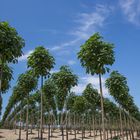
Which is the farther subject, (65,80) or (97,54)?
(65,80)

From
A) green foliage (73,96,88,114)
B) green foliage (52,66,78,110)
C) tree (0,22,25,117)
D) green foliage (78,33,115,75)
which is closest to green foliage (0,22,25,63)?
tree (0,22,25,117)

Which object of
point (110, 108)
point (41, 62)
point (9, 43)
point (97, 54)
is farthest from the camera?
point (110, 108)

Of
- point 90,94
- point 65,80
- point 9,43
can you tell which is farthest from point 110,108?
point 9,43

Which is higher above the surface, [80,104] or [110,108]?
[110,108]

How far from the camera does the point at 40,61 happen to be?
49938mm

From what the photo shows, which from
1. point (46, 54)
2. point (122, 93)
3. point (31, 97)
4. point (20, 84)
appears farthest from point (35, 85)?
point (122, 93)

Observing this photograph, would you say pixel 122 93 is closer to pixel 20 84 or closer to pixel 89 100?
pixel 89 100

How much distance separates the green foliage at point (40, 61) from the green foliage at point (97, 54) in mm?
8171

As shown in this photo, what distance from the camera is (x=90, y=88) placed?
72812 mm

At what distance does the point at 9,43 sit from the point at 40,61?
17.9m

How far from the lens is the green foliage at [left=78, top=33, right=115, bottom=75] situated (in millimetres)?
43406

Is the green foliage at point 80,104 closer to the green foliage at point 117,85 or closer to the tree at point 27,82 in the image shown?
the green foliage at point 117,85

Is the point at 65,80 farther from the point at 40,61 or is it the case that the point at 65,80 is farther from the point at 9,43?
the point at 9,43

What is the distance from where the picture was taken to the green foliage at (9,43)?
31.7m
